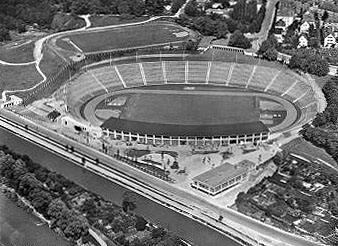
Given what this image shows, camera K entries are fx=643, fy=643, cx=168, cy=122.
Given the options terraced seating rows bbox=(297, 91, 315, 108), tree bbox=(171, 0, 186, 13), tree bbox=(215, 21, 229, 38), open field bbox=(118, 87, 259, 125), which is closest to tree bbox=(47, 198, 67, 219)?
open field bbox=(118, 87, 259, 125)

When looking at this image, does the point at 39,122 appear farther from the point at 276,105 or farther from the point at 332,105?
the point at 332,105

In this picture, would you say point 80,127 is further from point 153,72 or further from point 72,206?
point 153,72

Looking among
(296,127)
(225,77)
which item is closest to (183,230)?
(296,127)

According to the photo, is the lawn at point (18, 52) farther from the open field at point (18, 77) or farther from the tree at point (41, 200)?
the tree at point (41, 200)

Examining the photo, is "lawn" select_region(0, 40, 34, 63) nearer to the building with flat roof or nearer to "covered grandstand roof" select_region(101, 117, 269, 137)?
"covered grandstand roof" select_region(101, 117, 269, 137)

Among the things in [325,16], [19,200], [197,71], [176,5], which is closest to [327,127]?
[197,71]

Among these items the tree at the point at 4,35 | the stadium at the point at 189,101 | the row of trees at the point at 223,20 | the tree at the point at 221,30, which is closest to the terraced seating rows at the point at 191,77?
the stadium at the point at 189,101
